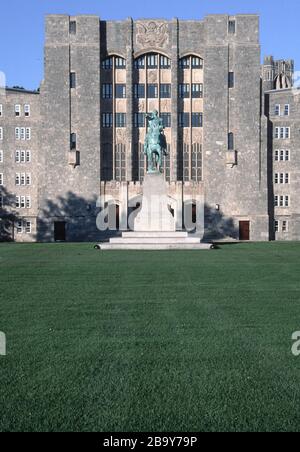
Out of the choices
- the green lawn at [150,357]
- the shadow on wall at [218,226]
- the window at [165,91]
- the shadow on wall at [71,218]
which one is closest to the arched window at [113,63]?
the window at [165,91]

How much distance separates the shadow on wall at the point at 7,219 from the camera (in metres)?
68.2

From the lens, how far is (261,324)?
43.9ft

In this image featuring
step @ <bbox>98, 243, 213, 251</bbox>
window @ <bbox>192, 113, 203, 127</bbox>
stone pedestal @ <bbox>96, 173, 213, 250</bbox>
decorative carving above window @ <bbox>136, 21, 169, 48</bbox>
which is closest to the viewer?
step @ <bbox>98, 243, 213, 251</bbox>

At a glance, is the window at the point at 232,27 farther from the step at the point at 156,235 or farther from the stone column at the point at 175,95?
the step at the point at 156,235

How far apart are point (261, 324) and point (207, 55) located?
55.6 m

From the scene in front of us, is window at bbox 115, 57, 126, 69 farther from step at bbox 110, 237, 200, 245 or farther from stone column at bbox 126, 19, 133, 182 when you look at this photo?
step at bbox 110, 237, 200, 245

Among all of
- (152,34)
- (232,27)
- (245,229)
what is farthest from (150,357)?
(232,27)

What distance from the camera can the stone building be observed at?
6469 cm

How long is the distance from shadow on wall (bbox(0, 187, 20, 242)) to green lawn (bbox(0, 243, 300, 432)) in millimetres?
48895

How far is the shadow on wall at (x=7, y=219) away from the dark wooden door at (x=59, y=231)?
607cm

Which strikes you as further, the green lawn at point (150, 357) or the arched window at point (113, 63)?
the arched window at point (113, 63)

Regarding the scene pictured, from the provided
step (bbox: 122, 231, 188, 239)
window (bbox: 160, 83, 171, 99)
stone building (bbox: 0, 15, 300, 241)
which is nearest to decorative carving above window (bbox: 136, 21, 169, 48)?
stone building (bbox: 0, 15, 300, 241)

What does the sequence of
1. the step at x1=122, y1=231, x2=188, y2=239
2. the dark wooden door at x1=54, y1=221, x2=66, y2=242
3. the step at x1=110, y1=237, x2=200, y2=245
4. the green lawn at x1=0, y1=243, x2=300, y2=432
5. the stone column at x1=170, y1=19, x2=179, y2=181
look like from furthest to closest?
the stone column at x1=170, y1=19, x2=179, y2=181 → the dark wooden door at x1=54, y1=221, x2=66, y2=242 → the step at x1=122, y1=231, x2=188, y2=239 → the step at x1=110, y1=237, x2=200, y2=245 → the green lawn at x1=0, y1=243, x2=300, y2=432

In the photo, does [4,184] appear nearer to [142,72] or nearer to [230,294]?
[142,72]
